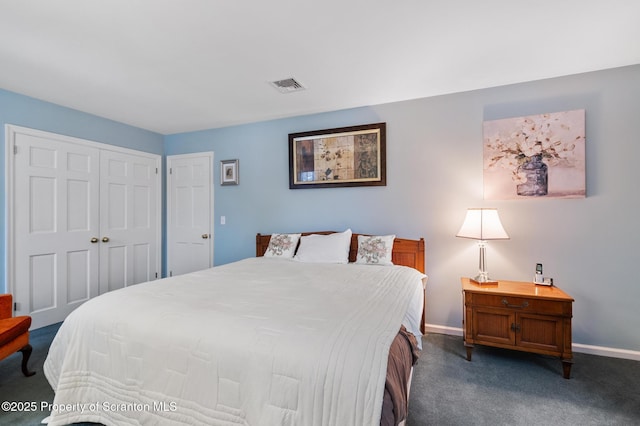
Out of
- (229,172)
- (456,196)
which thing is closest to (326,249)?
(456,196)

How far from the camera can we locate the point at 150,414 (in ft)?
4.52

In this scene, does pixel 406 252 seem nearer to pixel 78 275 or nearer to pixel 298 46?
pixel 298 46

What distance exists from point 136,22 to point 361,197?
2.41 metres

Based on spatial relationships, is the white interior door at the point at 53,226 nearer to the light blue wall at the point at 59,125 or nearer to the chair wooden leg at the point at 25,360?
the light blue wall at the point at 59,125

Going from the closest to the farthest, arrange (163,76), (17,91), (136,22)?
(136,22)
(163,76)
(17,91)

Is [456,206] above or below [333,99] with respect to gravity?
below

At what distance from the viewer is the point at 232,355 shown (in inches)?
47.9

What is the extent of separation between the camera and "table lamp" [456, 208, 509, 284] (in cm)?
248

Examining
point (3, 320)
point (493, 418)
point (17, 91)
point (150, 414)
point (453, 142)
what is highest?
point (17, 91)

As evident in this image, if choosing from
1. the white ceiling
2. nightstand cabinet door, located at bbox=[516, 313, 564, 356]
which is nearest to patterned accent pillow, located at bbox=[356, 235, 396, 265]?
nightstand cabinet door, located at bbox=[516, 313, 564, 356]

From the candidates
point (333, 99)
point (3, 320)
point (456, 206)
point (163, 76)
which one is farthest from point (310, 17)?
point (3, 320)

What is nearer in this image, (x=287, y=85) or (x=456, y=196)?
(x=287, y=85)

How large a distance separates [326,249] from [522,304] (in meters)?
1.71

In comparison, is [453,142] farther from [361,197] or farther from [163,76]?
[163,76]
